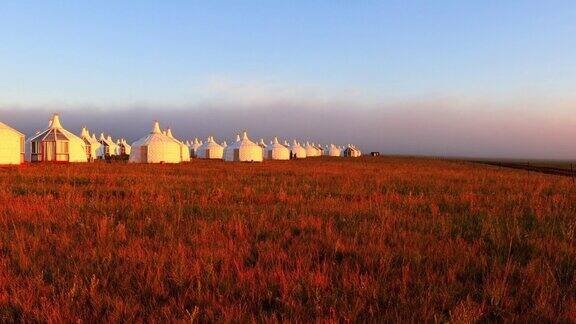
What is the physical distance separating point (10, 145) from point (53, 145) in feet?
33.1

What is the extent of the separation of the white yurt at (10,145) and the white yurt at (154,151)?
13.4 meters

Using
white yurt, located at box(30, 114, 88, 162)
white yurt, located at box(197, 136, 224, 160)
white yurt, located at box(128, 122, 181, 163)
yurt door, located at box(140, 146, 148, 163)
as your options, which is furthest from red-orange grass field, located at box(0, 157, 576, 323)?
white yurt, located at box(197, 136, 224, 160)

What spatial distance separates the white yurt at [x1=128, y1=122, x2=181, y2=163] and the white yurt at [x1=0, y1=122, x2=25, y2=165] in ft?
44.1

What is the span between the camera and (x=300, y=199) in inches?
393

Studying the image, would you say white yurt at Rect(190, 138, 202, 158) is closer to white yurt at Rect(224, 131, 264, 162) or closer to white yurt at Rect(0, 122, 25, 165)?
white yurt at Rect(224, 131, 264, 162)

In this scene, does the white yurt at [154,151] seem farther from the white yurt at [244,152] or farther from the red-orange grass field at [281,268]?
the red-orange grass field at [281,268]

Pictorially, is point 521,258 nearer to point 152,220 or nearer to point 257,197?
point 152,220

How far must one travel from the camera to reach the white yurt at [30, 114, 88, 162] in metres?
39.5

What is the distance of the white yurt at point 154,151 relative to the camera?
43.7 m

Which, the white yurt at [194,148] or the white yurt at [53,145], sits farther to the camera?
the white yurt at [194,148]

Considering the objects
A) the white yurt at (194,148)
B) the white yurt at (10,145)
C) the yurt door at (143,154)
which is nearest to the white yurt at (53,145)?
the yurt door at (143,154)

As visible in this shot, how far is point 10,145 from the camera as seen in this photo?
29922 mm

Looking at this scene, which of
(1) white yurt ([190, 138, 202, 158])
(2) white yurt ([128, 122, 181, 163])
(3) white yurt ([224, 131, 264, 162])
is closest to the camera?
(2) white yurt ([128, 122, 181, 163])

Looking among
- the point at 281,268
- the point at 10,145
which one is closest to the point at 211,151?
the point at 10,145
